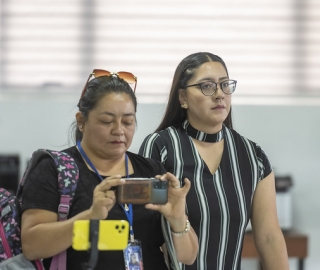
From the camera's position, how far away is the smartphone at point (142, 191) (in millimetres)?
1584

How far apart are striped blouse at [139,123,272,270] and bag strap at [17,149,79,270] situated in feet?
1.31

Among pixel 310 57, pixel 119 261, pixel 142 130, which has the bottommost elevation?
pixel 119 261

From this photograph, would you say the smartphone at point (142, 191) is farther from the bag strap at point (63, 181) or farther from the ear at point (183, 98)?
the ear at point (183, 98)

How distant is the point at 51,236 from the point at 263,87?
277 centimetres

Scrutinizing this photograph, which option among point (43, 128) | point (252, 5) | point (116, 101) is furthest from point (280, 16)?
point (116, 101)

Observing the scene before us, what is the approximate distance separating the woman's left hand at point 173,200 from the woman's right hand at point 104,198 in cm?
12

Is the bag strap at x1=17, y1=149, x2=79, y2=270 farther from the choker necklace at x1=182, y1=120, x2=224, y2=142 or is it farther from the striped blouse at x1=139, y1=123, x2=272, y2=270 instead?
the choker necklace at x1=182, y1=120, x2=224, y2=142

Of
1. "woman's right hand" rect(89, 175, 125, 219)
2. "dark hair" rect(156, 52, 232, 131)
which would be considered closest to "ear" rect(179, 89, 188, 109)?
"dark hair" rect(156, 52, 232, 131)

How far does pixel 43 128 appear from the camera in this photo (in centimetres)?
398

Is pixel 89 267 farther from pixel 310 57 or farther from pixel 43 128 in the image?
pixel 310 57

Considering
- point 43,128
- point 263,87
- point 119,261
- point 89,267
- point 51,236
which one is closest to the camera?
point 89,267

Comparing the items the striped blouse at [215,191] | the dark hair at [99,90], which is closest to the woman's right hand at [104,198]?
the dark hair at [99,90]

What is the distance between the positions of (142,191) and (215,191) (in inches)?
21.8

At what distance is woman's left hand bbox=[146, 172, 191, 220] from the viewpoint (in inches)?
66.2
